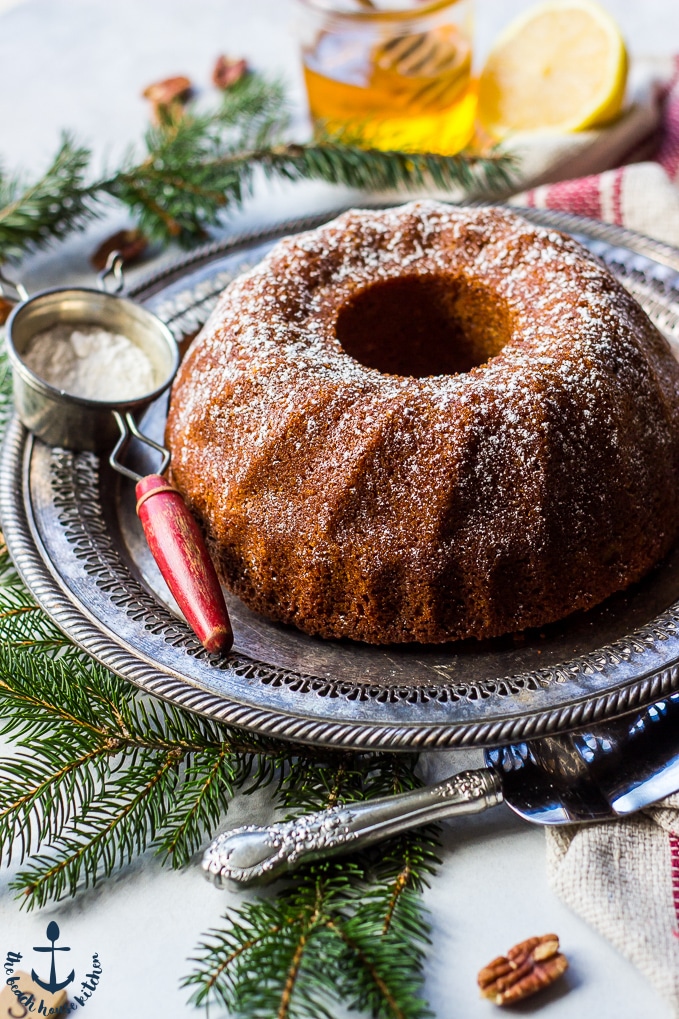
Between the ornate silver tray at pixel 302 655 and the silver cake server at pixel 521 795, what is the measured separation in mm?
100

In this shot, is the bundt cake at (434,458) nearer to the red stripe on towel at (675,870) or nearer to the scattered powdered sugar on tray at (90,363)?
the scattered powdered sugar on tray at (90,363)

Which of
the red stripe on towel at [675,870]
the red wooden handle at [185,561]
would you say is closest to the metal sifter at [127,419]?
the red wooden handle at [185,561]

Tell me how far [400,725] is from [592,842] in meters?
0.30

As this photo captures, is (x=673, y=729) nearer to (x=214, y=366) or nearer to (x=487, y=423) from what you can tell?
(x=487, y=423)

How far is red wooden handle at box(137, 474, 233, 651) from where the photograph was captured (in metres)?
1.47

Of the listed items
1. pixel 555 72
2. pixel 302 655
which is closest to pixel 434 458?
pixel 302 655

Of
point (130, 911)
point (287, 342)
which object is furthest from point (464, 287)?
point (130, 911)

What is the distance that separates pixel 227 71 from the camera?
3.18 meters

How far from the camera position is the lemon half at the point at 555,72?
2.50 meters

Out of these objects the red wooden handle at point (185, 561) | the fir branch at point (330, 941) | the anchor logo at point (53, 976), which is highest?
the red wooden handle at point (185, 561)

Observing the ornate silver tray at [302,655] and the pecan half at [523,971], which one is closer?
the pecan half at [523,971]

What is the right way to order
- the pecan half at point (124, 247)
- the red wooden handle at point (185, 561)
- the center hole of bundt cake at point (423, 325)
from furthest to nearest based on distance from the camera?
the pecan half at point (124, 247) → the center hole of bundt cake at point (423, 325) → the red wooden handle at point (185, 561)

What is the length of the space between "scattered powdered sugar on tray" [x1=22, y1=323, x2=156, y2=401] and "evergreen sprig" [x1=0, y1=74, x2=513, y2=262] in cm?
68

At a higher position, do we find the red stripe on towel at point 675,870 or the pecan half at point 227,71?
the pecan half at point 227,71
